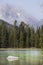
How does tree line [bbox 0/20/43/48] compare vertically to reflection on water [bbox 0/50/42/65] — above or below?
above

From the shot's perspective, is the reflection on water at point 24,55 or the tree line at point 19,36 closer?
the tree line at point 19,36

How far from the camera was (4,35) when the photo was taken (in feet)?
24.4

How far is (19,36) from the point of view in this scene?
7.55 meters

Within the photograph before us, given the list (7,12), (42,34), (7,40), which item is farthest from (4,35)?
(42,34)

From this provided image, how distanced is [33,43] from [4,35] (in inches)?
41.0

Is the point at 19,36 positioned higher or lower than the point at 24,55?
higher

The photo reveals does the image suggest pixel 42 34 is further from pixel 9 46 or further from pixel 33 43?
pixel 9 46

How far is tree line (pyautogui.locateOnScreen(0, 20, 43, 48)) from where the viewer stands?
24.4 feet

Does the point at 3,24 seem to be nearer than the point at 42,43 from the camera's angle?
No

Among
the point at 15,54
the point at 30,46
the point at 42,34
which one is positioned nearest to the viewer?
the point at 42,34

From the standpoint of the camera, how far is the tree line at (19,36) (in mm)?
7434

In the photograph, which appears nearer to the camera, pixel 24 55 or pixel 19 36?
pixel 19 36

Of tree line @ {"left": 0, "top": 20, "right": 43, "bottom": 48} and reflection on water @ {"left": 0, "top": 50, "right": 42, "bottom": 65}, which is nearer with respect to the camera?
tree line @ {"left": 0, "top": 20, "right": 43, "bottom": 48}

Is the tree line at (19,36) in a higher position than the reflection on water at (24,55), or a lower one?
higher
